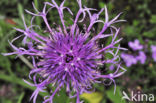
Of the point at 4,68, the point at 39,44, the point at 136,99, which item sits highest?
the point at 39,44

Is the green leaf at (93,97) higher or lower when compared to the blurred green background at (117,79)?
lower

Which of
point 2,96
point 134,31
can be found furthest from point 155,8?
Answer: point 2,96

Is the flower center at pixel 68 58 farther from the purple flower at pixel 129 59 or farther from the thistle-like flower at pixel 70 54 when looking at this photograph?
the purple flower at pixel 129 59

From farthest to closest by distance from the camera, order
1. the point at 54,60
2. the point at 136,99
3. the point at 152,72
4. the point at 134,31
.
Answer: the point at 134,31
the point at 152,72
the point at 136,99
the point at 54,60

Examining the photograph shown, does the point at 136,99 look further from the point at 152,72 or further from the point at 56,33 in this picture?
the point at 56,33

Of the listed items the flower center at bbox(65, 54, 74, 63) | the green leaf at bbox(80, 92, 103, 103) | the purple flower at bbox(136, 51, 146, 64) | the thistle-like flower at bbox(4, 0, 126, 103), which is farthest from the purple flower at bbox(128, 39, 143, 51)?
the flower center at bbox(65, 54, 74, 63)

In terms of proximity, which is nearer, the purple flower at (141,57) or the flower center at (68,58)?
the flower center at (68,58)

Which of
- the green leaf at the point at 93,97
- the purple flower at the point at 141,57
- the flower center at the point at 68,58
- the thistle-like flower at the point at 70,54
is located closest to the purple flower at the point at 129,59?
the purple flower at the point at 141,57

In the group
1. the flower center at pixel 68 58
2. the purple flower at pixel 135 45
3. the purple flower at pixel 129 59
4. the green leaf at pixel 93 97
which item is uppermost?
the purple flower at pixel 135 45

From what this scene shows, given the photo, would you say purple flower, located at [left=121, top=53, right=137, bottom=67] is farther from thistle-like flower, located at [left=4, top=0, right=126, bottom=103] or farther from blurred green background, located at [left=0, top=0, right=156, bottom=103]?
thistle-like flower, located at [left=4, top=0, right=126, bottom=103]
